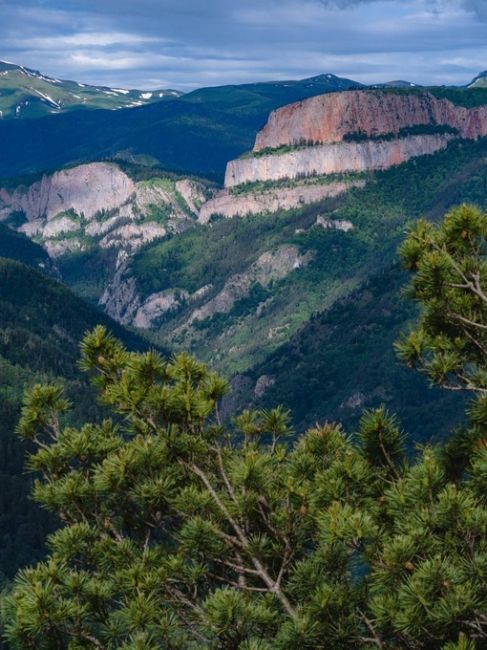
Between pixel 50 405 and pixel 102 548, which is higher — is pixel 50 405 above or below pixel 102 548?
above

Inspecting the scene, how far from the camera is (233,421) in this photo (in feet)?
88.9

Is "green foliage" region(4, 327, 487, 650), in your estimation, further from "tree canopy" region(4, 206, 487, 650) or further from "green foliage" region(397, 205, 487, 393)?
"green foliage" region(397, 205, 487, 393)

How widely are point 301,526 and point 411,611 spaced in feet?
16.1

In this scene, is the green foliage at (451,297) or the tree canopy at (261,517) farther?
the green foliage at (451,297)

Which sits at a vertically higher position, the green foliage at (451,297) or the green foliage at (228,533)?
the green foliage at (451,297)

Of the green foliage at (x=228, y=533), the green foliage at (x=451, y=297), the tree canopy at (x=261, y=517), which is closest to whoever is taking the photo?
the green foliage at (x=228, y=533)

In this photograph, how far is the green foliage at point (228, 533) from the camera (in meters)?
20.2

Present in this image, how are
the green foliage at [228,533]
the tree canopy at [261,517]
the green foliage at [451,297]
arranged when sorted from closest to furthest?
the green foliage at [228,533]
the tree canopy at [261,517]
the green foliage at [451,297]

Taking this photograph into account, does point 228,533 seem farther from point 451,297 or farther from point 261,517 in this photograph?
point 451,297

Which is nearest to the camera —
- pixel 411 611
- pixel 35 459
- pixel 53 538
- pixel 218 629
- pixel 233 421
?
pixel 411 611

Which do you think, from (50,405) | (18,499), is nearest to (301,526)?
(50,405)

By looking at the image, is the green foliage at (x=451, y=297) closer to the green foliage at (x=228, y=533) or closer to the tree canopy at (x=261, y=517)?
the tree canopy at (x=261, y=517)

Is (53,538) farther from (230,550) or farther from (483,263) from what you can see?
(483,263)

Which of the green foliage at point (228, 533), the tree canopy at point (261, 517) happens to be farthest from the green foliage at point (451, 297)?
the green foliage at point (228, 533)
